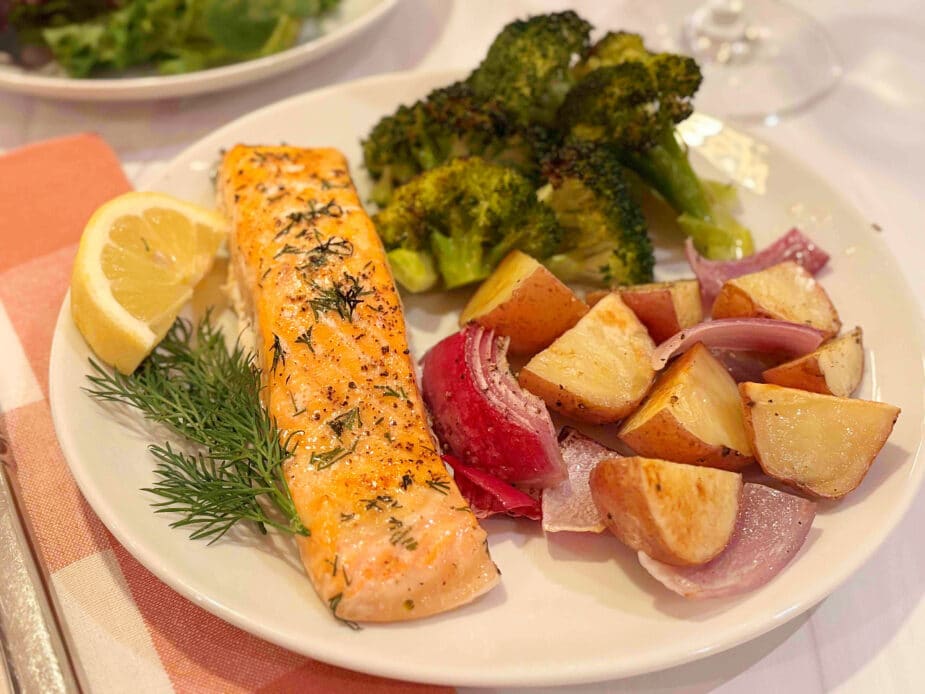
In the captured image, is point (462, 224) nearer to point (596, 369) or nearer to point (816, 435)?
point (596, 369)

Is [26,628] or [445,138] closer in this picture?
[26,628]

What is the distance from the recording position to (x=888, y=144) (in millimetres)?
3217

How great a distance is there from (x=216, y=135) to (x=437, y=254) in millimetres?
900

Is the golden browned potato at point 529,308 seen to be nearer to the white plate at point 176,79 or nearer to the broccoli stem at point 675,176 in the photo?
the broccoli stem at point 675,176

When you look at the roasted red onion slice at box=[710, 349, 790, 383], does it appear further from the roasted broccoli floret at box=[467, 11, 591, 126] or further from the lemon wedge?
the lemon wedge

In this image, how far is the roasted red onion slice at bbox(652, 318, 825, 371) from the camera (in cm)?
206

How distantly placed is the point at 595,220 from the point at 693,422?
31.8 inches

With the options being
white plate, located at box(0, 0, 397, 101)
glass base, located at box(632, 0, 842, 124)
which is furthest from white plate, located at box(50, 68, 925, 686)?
glass base, located at box(632, 0, 842, 124)

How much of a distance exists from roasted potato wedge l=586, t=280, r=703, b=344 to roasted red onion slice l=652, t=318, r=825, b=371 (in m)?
0.11

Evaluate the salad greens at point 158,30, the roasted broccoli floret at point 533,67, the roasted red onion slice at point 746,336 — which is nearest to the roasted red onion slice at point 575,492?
the roasted red onion slice at point 746,336

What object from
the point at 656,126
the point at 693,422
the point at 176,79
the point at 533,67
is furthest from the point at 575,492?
the point at 176,79

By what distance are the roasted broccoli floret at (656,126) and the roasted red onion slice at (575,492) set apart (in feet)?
3.07

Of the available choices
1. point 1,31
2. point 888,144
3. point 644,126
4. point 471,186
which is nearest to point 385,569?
point 471,186

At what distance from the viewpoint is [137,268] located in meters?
2.18
